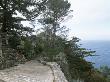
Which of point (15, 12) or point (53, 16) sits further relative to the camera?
point (53, 16)

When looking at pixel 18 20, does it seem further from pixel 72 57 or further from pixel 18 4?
pixel 72 57

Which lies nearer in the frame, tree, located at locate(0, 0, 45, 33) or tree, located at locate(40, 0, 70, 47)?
tree, located at locate(0, 0, 45, 33)

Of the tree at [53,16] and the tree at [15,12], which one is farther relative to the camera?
the tree at [53,16]

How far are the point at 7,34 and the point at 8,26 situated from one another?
67 centimetres

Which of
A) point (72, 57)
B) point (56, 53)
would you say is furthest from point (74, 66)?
point (56, 53)

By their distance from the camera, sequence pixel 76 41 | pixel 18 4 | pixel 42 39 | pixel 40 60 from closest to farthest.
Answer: pixel 40 60 < pixel 18 4 < pixel 42 39 < pixel 76 41

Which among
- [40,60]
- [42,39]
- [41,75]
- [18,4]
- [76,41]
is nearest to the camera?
[41,75]

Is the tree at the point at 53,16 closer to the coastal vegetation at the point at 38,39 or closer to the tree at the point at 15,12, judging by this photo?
the coastal vegetation at the point at 38,39

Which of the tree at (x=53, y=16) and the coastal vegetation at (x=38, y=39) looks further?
the tree at (x=53, y=16)

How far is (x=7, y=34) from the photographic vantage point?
2025 centimetres

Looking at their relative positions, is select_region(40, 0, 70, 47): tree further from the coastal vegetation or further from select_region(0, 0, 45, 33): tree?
select_region(0, 0, 45, 33): tree

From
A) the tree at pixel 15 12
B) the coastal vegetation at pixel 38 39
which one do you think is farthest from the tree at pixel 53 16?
the tree at pixel 15 12

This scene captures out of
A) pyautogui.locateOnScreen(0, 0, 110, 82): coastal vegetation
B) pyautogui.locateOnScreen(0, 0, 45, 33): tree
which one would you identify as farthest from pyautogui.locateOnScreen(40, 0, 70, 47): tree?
pyautogui.locateOnScreen(0, 0, 45, 33): tree

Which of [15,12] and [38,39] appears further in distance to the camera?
[38,39]
